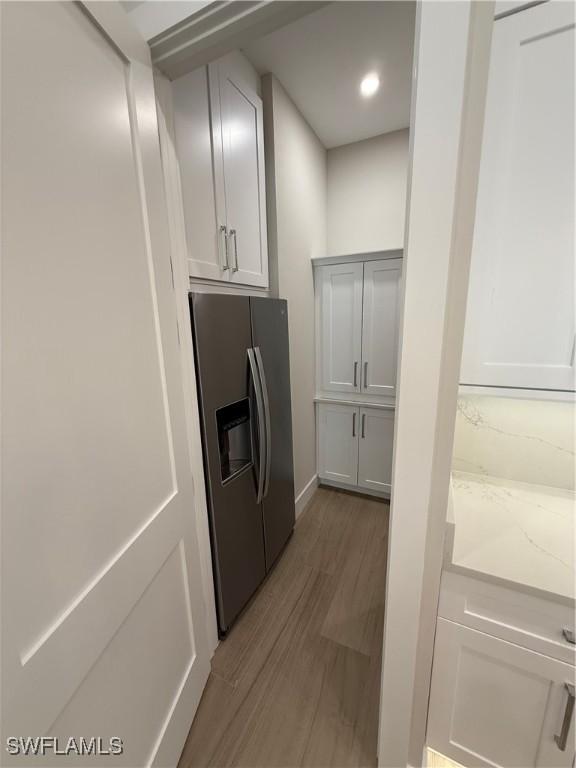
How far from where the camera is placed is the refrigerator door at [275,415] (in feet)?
5.46

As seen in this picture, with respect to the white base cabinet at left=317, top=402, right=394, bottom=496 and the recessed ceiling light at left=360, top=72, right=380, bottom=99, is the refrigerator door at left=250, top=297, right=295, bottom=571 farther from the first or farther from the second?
the recessed ceiling light at left=360, top=72, right=380, bottom=99

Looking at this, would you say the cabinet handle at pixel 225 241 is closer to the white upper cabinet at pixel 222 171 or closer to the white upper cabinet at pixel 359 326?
the white upper cabinet at pixel 222 171

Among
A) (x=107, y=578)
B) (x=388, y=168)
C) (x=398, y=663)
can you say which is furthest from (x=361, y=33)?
(x=398, y=663)

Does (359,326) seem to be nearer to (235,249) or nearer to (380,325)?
(380,325)

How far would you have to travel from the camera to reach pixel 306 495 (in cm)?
261

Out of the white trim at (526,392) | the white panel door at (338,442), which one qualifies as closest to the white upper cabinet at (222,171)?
the white trim at (526,392)

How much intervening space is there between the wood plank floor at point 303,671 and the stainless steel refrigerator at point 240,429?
0.16m

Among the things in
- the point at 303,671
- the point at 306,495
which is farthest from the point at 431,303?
the point at 306,495

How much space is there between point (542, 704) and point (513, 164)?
1558 mm

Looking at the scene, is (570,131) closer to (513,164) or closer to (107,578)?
(513,164)

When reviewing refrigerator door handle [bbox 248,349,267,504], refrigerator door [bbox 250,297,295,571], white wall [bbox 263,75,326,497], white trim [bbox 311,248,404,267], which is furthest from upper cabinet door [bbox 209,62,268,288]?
white trim [bbox 311,248,404,267]

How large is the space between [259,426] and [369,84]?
2.11 m

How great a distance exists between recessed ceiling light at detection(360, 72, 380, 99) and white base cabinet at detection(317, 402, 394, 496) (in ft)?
6.75

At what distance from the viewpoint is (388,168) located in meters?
2.44
